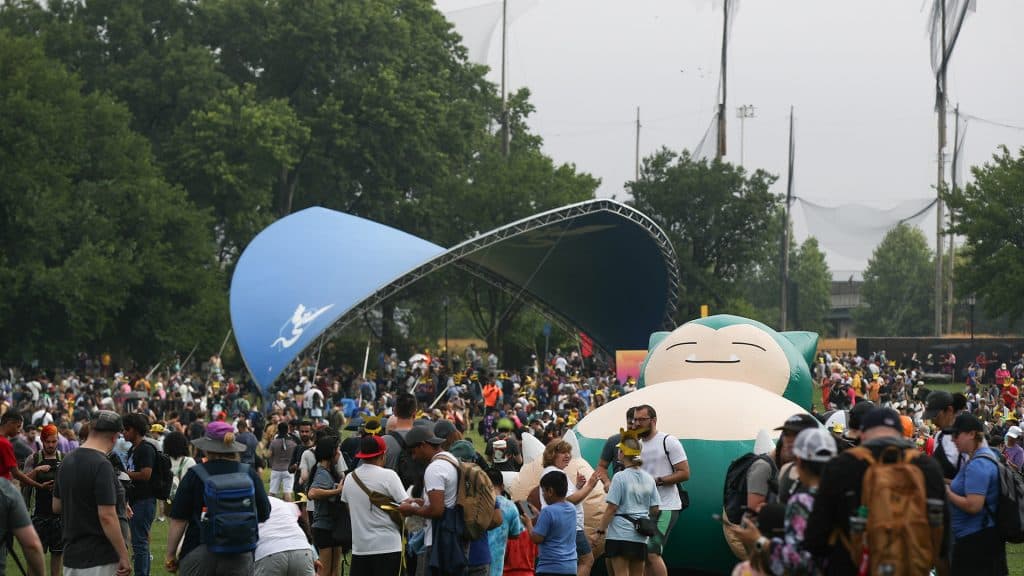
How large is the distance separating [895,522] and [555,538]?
407 cm

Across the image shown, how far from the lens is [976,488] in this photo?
26.8 ft

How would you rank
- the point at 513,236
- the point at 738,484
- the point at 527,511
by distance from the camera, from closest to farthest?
the point at 738,484
the point at 527,511
the point at 513,236

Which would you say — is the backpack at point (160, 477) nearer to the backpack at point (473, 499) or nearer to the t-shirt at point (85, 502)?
the t-shirt at point (85, 502)

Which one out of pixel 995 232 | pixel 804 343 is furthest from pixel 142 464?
pixel 995 232

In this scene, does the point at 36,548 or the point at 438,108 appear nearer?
the point at 36,548

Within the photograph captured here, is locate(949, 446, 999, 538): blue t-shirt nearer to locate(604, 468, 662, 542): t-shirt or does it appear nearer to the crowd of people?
the crowd of people

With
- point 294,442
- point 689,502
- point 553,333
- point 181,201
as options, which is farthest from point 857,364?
point 689,502

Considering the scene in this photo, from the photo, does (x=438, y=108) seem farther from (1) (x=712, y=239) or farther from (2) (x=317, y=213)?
(2) (x=317, y=213)

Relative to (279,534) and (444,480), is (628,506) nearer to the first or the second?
(444,480)

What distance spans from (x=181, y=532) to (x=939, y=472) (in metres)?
4.30

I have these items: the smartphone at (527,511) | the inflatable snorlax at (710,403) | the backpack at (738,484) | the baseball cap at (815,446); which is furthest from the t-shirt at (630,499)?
the baseball cap at (815,446)

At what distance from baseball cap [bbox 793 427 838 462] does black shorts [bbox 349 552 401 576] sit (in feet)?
12.9

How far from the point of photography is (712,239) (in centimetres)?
6041

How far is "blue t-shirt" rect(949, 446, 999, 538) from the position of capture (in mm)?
8188
